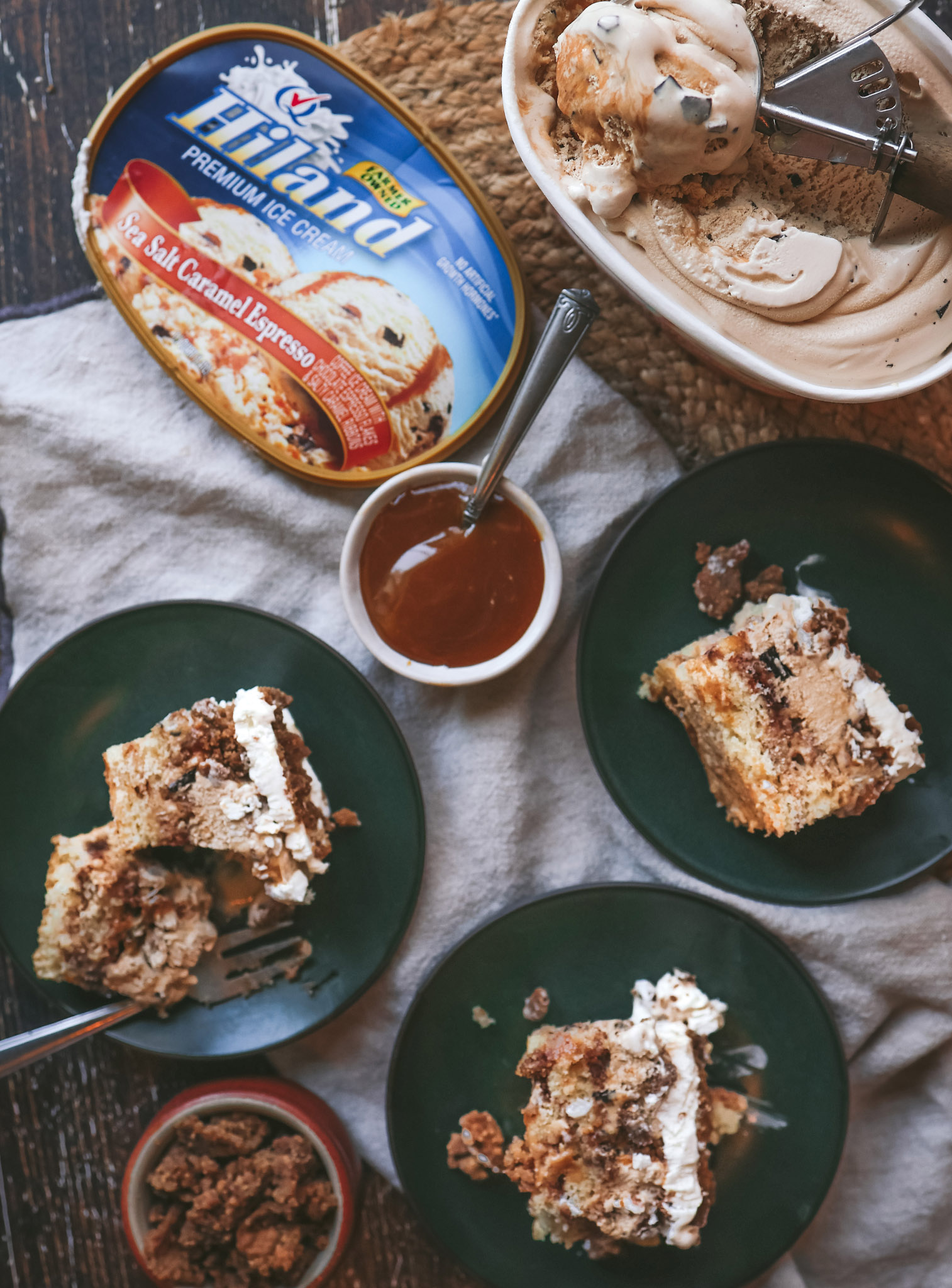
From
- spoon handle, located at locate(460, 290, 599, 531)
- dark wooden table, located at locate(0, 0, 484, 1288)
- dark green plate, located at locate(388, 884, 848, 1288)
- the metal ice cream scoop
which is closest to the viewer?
the metal ice cream scoop

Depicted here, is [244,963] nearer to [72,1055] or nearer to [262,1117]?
[262,1117]

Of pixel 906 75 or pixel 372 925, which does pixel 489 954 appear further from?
pixel 906 75

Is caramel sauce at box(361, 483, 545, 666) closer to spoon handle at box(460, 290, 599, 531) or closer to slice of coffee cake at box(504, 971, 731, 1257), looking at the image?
spoon handle at box(460, 290, 599, 531)

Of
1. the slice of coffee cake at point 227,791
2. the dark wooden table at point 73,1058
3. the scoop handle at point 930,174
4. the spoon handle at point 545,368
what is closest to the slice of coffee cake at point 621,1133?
the dark wooden table at point 73,1058

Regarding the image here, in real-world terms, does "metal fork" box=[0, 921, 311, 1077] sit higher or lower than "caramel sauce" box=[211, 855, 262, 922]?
lower

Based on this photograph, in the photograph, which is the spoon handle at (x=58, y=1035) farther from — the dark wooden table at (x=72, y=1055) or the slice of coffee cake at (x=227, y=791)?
the slice of coffee cake at (x=227, y=791)

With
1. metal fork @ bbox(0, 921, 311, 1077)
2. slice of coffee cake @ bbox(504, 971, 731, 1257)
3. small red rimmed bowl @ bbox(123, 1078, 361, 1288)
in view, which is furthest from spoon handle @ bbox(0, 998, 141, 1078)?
slice of coffee cake @ bbox(504, 971, 731, 1257)

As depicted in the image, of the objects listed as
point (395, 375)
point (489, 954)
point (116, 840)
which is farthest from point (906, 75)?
point (116, 840)

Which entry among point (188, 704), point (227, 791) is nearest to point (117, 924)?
point (227, 791)
